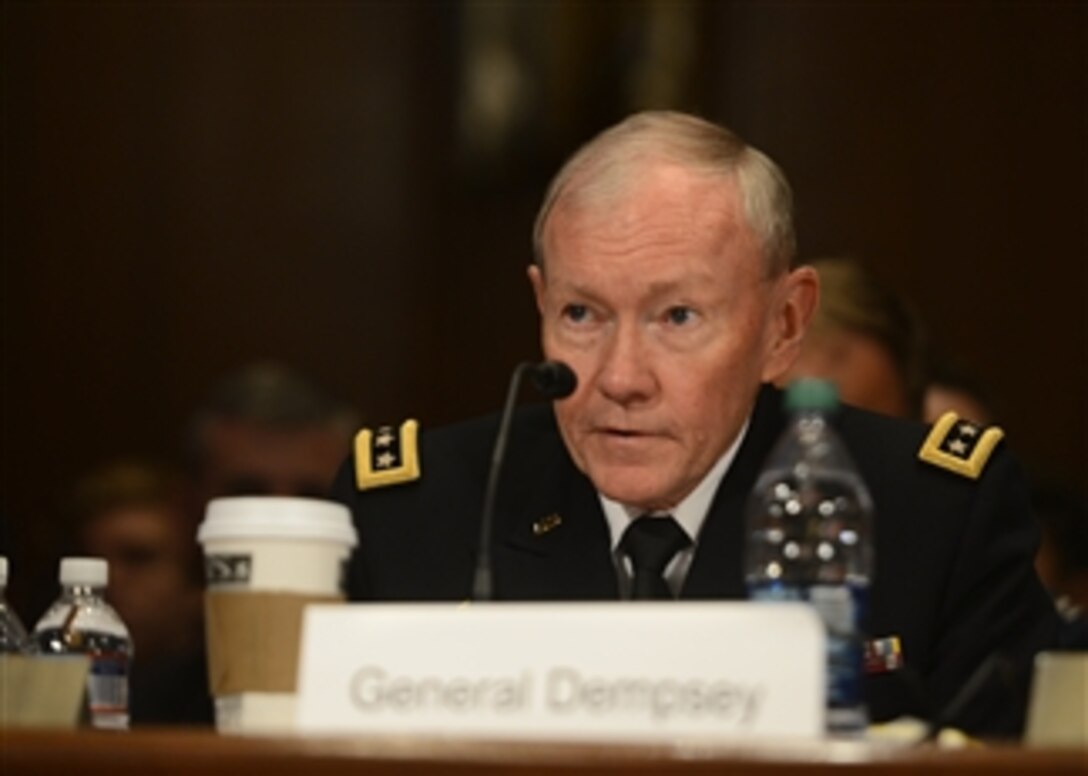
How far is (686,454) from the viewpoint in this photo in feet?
10.0

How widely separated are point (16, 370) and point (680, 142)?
12.0 feet

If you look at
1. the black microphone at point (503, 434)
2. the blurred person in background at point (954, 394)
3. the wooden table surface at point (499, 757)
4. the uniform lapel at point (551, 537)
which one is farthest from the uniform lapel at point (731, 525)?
the blurred person in background at point (954, 394)

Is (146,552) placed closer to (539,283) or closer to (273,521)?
(539,283)

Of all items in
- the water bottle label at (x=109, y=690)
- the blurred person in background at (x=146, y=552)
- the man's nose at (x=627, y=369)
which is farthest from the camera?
the blurred person in background at (x=146, y=552)

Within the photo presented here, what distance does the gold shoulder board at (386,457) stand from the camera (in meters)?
3.33

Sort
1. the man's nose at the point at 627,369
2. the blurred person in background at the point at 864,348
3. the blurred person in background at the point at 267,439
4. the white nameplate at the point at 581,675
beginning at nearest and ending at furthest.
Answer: the white nameplate at the point at 581,675, the man's nose at the point at 627,369, the blurred person in background at the point at 864,348, the blurred person in background at the point at 267,439

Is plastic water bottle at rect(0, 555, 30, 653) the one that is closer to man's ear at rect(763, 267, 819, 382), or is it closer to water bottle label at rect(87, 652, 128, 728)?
water bottle label at rect(87, 652, 128, 728)

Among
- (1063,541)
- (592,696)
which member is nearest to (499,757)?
(592,696)

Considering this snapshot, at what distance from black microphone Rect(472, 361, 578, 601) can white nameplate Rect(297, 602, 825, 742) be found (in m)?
0.41

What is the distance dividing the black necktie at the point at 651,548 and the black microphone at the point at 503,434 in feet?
1.22

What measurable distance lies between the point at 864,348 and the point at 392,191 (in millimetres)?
2291

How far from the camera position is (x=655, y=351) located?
9.91 feet

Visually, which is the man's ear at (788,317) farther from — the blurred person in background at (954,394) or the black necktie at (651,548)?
the blurred person in background at (954,394)

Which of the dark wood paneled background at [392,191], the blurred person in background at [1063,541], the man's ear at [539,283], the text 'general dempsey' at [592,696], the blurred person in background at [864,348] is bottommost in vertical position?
the text 'general dempsey' at [592,696]
